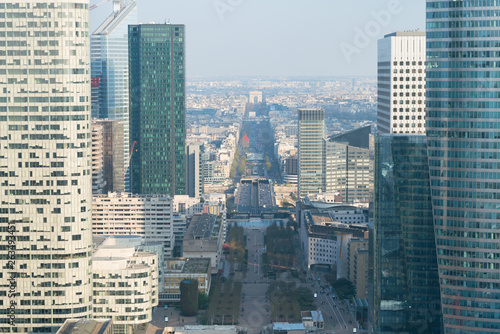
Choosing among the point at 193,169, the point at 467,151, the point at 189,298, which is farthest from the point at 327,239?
the point at 467,151

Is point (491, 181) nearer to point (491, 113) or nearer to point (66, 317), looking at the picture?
point (491, 113)

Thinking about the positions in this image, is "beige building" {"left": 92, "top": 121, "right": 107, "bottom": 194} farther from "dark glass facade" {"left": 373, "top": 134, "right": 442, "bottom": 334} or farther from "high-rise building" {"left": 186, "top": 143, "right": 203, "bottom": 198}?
"dark glass facade" {"left": 373, "top": 134, "right": 442, "bottom": 334}

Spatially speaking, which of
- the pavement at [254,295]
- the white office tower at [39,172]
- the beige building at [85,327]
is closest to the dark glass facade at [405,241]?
the pavement at [254,295]

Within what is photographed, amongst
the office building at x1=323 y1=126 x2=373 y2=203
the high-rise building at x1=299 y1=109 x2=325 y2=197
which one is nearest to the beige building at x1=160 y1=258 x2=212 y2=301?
the office building at x1=323 y1=126 x2=373 y2=203

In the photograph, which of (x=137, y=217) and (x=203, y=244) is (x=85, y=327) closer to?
(x=203, y=244)

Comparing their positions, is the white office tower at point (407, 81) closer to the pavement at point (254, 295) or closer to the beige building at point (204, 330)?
the beige building at point (204, 330)

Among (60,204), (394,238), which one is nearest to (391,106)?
(394,238)
